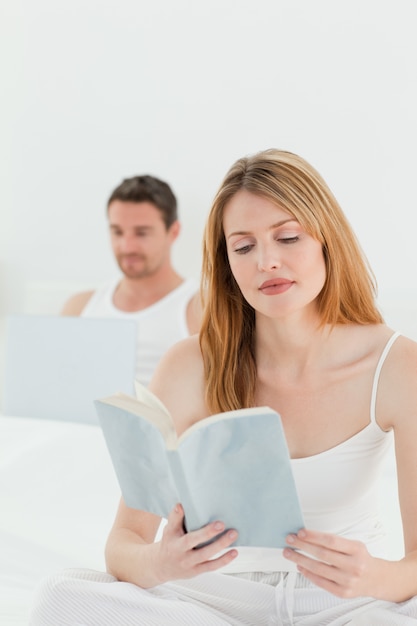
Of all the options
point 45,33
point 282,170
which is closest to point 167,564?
point 282,170

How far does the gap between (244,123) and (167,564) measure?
260 centimetres

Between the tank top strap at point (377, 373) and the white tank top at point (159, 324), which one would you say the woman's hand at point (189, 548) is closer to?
the tank top strap at point (377, 373)

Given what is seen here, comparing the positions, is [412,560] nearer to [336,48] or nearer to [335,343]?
[335,343]

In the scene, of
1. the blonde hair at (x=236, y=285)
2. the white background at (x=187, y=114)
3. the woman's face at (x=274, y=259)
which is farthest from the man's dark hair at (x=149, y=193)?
the woman's face at (x=274, y=259)

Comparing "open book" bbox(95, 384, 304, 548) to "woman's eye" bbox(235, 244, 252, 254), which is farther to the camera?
"woman's eye" bbox(235, 244, 252, 254)

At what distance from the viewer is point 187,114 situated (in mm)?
3830

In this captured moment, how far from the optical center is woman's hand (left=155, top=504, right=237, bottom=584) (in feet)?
4.05

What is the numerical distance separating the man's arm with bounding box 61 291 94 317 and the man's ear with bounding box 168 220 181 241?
42 cm

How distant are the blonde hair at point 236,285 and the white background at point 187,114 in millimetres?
1711

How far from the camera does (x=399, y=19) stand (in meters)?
3.28

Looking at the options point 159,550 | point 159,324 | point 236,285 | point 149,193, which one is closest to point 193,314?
point 159,324

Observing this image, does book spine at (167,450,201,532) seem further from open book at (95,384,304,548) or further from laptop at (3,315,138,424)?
laptop at (3,315,138,424)

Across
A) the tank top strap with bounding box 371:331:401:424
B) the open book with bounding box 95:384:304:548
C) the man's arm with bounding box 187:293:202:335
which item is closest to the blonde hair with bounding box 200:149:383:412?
the tank top strap with bounding box 371:331:401:424

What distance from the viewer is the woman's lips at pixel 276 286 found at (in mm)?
1505
